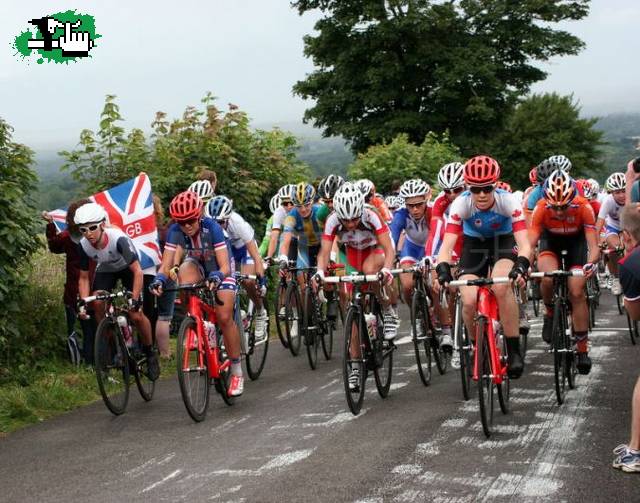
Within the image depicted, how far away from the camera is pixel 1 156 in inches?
415

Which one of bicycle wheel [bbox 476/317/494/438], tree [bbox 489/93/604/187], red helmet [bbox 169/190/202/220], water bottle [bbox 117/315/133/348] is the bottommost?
bicycle wheel [bbox 476/317/494/438]

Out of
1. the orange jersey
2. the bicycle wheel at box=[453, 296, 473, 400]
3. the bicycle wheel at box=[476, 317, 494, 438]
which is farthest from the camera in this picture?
the orange jersey

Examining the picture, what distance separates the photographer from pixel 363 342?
31.4 feet

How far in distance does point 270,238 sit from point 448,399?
527 cm

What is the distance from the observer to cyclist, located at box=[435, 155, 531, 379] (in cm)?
859

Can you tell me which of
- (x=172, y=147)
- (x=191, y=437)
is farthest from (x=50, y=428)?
(x=172, y=147)

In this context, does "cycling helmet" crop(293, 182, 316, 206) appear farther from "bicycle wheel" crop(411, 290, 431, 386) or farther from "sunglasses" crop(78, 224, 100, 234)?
"sunglasses" crop(78, 224, 100, 234)

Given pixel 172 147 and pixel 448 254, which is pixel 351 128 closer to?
pixel 172 147

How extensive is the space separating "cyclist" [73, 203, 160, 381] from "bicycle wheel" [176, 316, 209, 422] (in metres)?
0.99

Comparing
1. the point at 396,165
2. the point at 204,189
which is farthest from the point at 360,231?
the point at 396,165

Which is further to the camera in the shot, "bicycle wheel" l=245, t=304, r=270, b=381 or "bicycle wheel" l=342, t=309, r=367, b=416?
"bicycle wheel" l=245, t=304, r=270, b=381

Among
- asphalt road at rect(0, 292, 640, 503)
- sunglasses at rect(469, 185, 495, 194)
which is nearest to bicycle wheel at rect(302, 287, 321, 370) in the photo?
asphalt road at rect(0, 292, 640, 503)

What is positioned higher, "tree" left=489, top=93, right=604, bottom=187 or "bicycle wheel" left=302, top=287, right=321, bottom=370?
"tree" left=489, top=93, right=604, bottom=187

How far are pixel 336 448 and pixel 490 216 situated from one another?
2704mm
